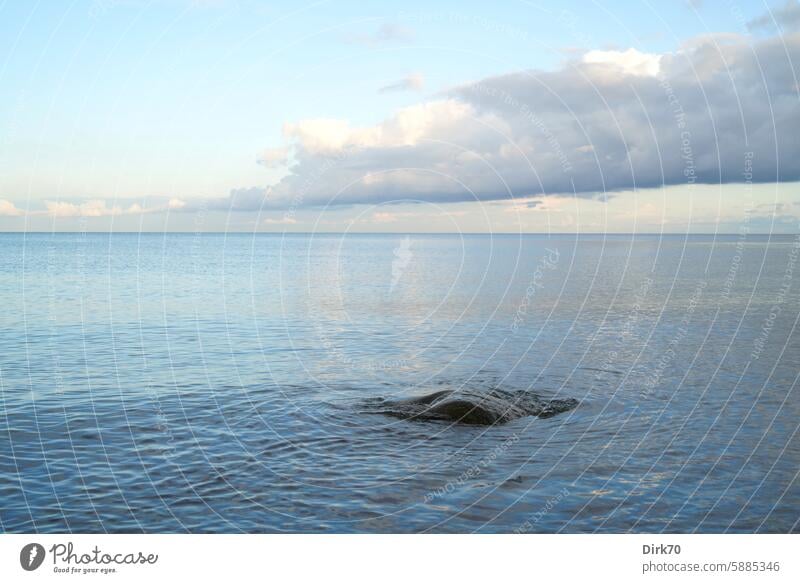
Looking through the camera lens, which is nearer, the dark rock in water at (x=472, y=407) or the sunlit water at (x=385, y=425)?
the sunlit water at (x=385, y=425)

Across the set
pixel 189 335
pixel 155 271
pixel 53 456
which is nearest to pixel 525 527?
pixel 53 456

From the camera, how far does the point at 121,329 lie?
198ft

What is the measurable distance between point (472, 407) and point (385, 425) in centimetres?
403

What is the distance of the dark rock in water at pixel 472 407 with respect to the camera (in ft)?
106

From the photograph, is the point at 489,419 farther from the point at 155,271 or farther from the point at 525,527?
the point at 155,271

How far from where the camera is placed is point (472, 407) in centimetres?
3284

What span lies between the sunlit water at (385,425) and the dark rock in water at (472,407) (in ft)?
3.30

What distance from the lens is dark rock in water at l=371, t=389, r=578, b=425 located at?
32219 millimetres

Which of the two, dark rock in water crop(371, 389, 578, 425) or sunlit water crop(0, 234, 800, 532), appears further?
dark rock in water crop(371, 389, 578, 425)

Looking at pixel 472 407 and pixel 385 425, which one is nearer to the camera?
pixel 385 425

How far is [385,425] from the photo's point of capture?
31.2m

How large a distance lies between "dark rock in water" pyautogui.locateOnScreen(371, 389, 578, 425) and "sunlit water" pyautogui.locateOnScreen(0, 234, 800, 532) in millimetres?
1005

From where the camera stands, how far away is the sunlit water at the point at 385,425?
21947mm

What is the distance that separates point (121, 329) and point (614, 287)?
69.9m
